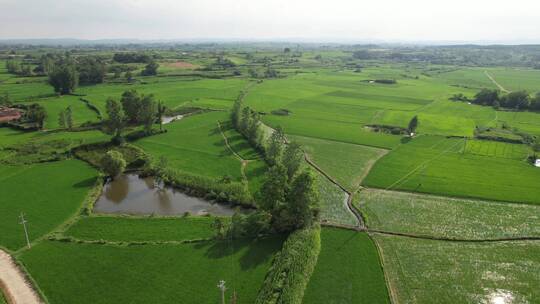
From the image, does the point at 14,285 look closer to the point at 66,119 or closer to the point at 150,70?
the point at 66,119

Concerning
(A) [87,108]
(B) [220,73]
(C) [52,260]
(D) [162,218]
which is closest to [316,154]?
(D) [162,218]

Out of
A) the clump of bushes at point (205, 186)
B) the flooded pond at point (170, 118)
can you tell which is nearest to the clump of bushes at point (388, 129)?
the clump of bushes at point (205, 186)

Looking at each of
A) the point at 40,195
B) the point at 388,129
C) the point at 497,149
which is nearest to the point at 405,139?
the point at 388,129

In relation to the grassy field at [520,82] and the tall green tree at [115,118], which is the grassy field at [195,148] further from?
the grassy field at [520,82]

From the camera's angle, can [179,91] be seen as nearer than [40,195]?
No

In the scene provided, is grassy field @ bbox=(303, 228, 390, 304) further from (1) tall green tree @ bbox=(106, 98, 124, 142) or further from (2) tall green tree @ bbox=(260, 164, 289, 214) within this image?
(1) tall green tree @ bbox=(106, 98, 124, 142)

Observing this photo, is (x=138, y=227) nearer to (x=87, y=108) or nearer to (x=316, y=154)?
(x=316, y=154)
